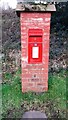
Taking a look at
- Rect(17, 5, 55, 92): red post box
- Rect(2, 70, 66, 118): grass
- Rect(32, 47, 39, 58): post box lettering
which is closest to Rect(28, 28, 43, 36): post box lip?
Rect(17, 5, 55, 92): red post box

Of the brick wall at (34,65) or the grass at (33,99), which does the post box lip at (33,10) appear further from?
the grass at (33,99)

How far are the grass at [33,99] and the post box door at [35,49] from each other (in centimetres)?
66

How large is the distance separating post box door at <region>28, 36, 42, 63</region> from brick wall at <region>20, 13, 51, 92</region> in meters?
0.06

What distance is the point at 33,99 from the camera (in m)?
6.18

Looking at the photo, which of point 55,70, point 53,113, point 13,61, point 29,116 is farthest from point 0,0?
point 29,116

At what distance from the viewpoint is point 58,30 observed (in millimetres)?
9398

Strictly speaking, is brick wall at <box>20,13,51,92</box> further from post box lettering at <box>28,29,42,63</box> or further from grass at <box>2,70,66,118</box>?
grass at <box>2,70,66,118</box>

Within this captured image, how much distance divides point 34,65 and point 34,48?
355mm

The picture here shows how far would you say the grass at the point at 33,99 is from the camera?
5805mm

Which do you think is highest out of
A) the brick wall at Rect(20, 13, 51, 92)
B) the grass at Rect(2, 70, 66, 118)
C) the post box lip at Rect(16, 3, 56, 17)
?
the post box lip at Rect(16, 3, 56, 17)

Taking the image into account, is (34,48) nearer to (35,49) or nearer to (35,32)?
(35,49)

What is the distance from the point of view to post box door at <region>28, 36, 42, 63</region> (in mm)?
6082

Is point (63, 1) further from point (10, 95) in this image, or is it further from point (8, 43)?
point (10, 95)

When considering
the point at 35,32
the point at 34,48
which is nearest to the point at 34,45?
the point at 34,48
